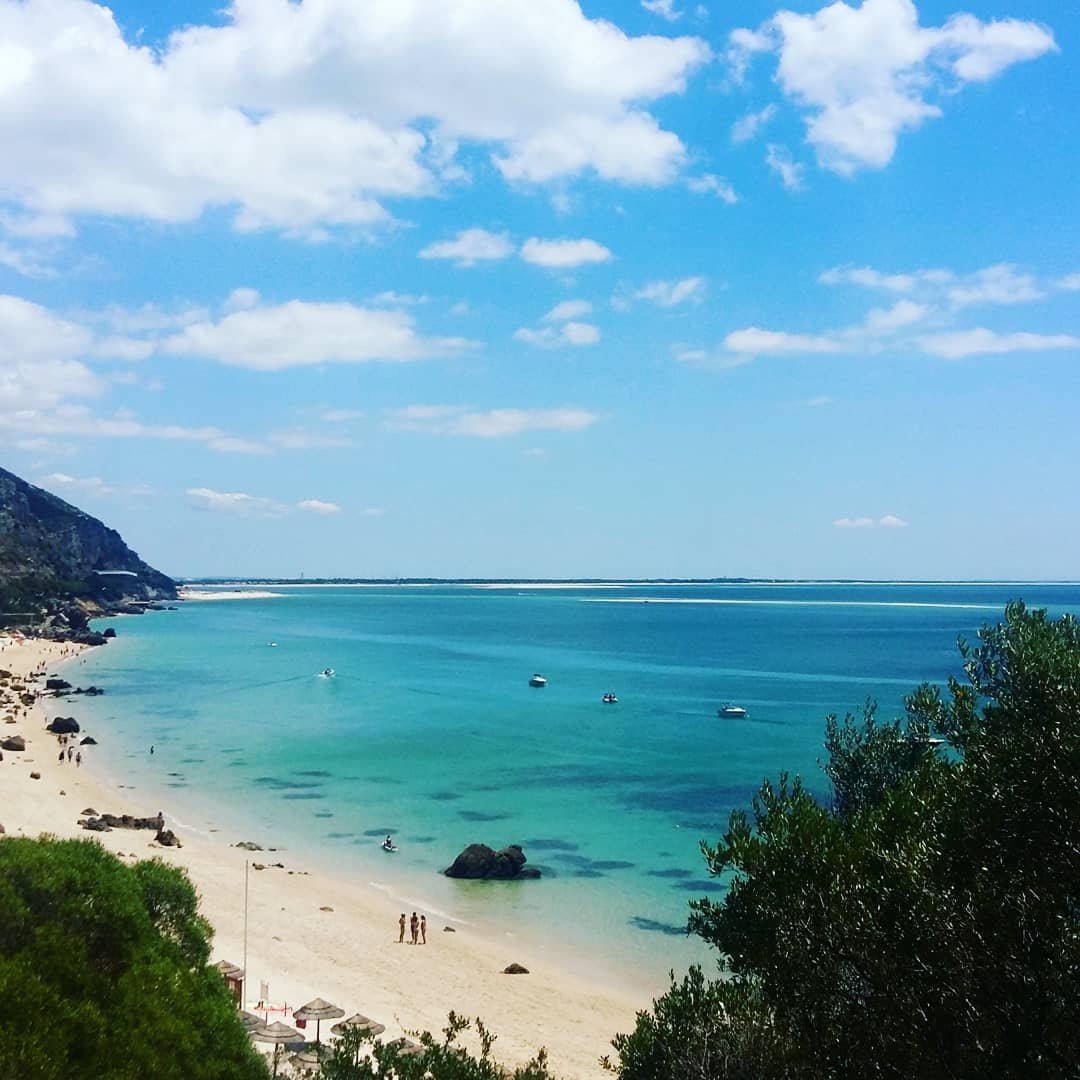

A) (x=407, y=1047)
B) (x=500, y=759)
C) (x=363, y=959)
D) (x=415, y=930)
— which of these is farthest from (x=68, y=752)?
(x=407, y=1047)

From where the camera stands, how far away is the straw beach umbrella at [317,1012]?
74.0 feet

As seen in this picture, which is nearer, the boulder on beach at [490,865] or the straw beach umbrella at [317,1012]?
the straw beach umbrella at [317,1012]

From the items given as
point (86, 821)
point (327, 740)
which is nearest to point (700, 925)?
point (86, 821)

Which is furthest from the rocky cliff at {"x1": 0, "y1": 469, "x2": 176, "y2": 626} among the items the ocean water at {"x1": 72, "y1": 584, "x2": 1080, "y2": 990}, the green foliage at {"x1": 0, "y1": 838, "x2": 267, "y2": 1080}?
the green foliage at {"x1": 0, "y1": 838, "x2": 267, "y2": 1080}

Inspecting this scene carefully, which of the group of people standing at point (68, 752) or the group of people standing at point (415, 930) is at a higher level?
the group of people standing at point (68, 752)

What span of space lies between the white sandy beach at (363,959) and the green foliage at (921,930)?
42.0 feet

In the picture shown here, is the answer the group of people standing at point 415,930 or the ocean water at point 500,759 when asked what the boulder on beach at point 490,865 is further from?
the group of people standing at point 415,930

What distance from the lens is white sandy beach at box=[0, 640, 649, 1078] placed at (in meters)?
25.1

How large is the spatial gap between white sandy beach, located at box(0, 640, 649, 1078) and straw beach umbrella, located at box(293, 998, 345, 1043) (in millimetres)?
649

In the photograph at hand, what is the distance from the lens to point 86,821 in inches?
1646

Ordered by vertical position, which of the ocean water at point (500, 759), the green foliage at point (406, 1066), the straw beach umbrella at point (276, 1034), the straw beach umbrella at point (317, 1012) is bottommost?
the ocean water at point (500, 759)

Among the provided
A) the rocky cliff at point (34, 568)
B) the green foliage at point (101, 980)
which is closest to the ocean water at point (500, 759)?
the green foliage at point (101, 980)

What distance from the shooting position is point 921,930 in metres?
9.26

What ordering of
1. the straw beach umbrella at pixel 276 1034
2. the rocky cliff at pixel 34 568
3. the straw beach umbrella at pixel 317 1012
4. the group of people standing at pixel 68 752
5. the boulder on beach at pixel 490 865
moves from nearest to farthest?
the straw beach umbrella at pixel 276 1034 → the straw beach umbrella at pixel 317 1012 → the boulder on beach at pixel 490 865 → the group of people standing at pixel 68 752 → the rocky cliff at pixel 34 568
